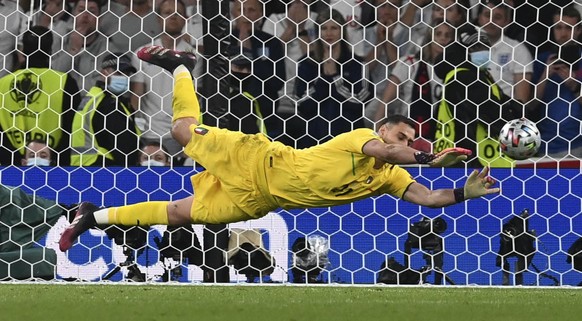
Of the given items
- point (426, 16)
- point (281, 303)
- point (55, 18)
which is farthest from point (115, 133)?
point (281, 303)

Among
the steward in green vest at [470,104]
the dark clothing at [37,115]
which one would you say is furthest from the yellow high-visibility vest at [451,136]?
the dark clothing at [37,115]

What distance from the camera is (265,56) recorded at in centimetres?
775

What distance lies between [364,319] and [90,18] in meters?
3.81

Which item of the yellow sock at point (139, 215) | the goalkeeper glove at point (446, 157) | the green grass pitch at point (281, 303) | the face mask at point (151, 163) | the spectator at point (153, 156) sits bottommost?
the green grass pitch at point (281, 303)

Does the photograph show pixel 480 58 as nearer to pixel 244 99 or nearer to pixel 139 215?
pixel 244 99

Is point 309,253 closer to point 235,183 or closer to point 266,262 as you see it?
point 266,262

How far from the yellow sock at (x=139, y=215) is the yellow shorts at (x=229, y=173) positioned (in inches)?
7.4

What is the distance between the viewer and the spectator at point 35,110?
7570 millimetres

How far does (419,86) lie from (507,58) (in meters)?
0.64

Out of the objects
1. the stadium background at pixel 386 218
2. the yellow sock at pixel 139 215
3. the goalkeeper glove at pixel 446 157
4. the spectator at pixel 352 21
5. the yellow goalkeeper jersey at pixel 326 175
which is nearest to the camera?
the goalkeeper glove at pixel 446 157

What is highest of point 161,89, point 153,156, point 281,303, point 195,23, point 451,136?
point 195,23

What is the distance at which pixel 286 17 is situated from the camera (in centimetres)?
785

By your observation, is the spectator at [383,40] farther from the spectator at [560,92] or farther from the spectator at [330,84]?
the spectator at [560,92]

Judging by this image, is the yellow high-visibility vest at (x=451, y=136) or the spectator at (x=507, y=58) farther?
the spectator at (x=507, y=58)
